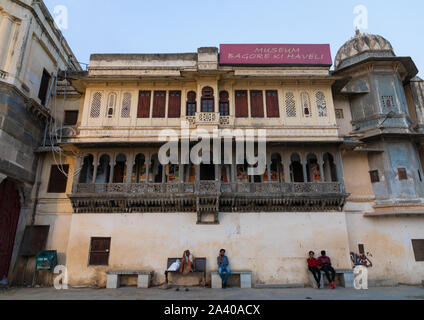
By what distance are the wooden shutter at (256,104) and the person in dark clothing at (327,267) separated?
7.60 metres

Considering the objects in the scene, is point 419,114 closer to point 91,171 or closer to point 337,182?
point 337,182

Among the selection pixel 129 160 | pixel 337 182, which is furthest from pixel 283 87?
pixel 129 160

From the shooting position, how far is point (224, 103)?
1496 centimetres

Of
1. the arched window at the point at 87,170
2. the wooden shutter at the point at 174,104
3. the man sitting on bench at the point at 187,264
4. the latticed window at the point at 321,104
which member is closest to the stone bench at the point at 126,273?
the man sitting on bench at the point at 187,264

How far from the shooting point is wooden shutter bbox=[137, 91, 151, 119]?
14750 mm

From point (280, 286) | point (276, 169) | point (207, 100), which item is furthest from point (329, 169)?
point (207, 100)

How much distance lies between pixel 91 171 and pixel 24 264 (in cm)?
557

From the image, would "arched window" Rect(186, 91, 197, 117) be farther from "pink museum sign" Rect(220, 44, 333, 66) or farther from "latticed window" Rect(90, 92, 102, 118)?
"latticed window" Rect(90, 92, 102, 118)

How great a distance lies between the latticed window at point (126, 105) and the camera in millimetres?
14742

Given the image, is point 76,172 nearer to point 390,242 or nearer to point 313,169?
point 313,169

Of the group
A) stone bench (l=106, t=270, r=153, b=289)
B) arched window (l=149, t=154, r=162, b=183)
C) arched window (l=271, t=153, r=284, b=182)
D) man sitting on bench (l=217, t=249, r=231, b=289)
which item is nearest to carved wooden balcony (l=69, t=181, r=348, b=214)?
arched window (l=149, t=154, r=162, b=183)

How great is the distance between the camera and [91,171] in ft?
49.9

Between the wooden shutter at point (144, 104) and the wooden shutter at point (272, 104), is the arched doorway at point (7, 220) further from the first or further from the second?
the wooden shutter at point (272, 104)

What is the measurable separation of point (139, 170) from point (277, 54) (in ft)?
35.0
